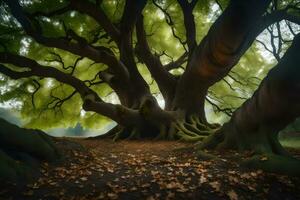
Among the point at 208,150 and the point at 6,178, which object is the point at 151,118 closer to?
the point at 208,150

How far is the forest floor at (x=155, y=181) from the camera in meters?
4.46

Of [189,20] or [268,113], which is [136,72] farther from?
[268,113]

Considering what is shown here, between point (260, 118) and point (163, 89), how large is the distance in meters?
7.33

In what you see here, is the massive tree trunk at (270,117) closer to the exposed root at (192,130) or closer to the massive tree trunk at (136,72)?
the massive tree trunk at (136,72)

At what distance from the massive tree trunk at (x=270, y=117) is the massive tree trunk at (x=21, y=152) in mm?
4124

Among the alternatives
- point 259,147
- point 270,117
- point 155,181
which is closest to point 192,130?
point 259,147

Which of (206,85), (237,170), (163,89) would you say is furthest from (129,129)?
(237,170)

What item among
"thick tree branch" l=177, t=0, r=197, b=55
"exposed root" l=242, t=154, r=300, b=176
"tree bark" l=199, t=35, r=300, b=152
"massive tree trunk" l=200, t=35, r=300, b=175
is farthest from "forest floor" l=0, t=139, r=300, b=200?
"thick tree branch" l=177, t=0, r=197, b=55

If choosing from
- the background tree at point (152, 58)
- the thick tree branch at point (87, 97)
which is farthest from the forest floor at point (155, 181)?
the thick tree branch at point (87, 97)

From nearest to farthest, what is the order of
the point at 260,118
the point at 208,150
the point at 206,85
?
1. the point at 260,118
2. the point at 208,150
3. the point at 206,85

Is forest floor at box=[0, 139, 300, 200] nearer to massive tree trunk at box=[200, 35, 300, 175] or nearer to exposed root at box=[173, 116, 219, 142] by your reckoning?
massive tree trunk at box=[200, 35, 300, 175]

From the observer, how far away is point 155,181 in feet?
16.6

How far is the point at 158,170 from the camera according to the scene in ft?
19.2

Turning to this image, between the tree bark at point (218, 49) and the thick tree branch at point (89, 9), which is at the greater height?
the thick tree branch at point (89, 9)
